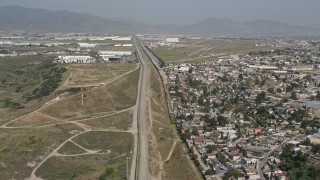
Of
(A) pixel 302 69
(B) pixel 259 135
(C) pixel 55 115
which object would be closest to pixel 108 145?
(C) pixel 55 115

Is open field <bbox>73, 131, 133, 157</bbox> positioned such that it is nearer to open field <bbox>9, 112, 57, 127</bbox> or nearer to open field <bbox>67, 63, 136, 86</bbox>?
open field <bbox>9, 112, 57, 127</bbox>

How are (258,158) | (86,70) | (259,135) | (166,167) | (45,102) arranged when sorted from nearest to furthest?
1. (166,167)
2. (258,158)
3. (259,135)
4. (45,102)
5. (86,70)

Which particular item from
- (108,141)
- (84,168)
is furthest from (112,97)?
(84,168)

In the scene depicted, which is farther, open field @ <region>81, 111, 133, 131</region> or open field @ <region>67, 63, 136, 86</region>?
open field @ <region>67, 63, 136, 86</region>

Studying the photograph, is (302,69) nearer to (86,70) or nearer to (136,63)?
(136,63)

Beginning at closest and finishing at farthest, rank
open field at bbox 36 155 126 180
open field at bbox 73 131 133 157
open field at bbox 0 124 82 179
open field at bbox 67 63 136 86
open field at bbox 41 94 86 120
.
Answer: open field at bbox 36 155 126 180, open field at bbox 0 124 82 179, open field at bbox 73 131 133 157, open field at bbox 41 94 86 120, open field at bbox 67 63 136 86

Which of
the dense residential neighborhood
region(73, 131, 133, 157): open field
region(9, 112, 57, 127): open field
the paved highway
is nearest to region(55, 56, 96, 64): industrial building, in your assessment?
the dense residential neighborhood
